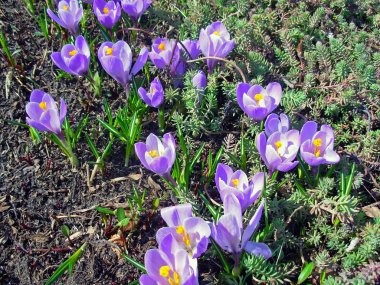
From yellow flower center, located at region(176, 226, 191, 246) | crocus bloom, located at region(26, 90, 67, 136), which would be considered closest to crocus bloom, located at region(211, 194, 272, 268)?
yellow flower center, located at region(176, 226, 191, 246)

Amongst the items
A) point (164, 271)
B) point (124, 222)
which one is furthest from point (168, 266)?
point (124, 222)

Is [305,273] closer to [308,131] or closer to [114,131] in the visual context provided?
[308,131]

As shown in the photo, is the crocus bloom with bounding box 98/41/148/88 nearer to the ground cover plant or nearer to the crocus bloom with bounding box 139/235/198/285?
the ground cover plant

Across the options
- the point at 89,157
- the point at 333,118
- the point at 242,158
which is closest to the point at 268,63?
the point at 333,118

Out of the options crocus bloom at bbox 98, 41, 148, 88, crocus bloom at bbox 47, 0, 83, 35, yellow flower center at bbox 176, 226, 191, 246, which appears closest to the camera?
yellow flower center at bbox 176, 226, 191, 246

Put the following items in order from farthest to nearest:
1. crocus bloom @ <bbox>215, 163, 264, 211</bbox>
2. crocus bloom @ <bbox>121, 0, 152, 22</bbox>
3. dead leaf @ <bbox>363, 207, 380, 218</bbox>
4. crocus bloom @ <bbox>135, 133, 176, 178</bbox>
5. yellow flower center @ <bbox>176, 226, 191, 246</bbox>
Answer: crocus bloom @ <bbox>121, 0, 152, 22</bbox> → dead leaf @ <bbox>363, 207, 380, 218</bbox> → crocus bloom @ <bbox>135, 133, 176, 178</bbox> → crocus bloom @ <bbox>215, 163, 264, 211</bbox> → yellow flower center @ <bbox>176, 226, 191, 246</bbox>

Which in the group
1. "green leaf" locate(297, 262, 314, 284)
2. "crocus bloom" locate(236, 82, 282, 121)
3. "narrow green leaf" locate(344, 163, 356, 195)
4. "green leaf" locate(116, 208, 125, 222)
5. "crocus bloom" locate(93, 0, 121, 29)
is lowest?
"green leaf" locate(116, 208, 125, 222)
